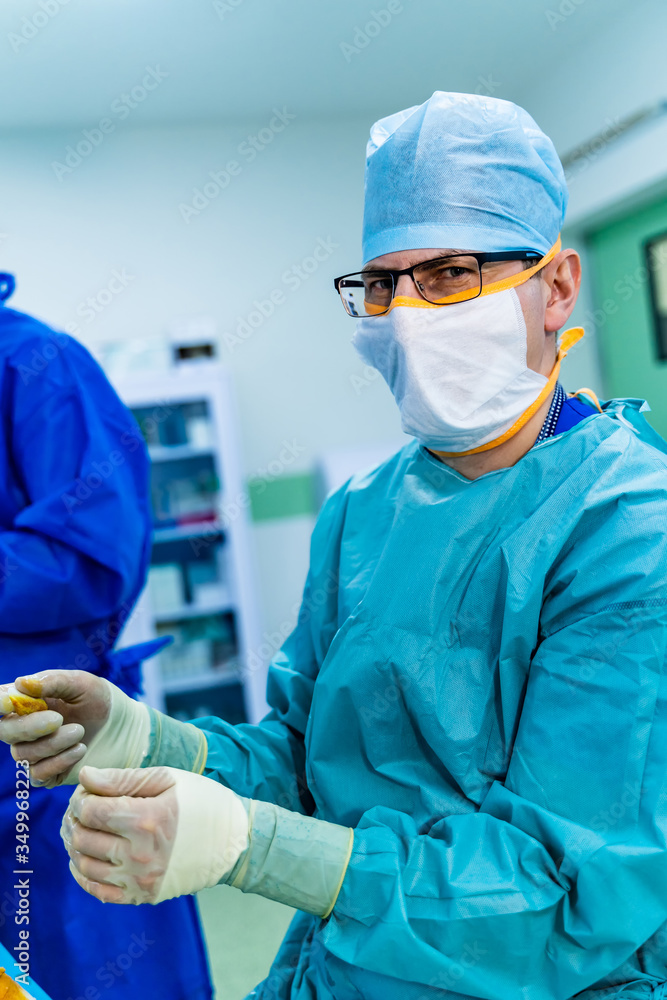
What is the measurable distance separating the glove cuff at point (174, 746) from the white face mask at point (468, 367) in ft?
1.70

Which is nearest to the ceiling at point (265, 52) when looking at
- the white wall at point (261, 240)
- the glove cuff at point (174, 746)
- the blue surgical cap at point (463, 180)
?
the white wall at point (261, 240)

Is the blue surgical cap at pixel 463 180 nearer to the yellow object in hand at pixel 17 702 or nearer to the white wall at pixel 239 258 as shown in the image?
the yellow object in hand at pixel 17 702

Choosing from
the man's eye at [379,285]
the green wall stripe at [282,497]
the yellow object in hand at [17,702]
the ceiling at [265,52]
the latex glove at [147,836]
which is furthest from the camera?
the green wall stripe at [282,497]

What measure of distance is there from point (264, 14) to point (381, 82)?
0.87 metres

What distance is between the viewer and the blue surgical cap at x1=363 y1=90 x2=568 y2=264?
951mm

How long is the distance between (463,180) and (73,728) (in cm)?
81

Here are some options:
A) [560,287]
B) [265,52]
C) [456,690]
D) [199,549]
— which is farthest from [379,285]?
[199,549]

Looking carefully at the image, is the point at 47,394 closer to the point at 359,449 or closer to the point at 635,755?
the point at 635,755

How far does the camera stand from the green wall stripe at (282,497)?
417 cm

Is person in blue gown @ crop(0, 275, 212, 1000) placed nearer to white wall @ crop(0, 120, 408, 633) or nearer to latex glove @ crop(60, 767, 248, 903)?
latex glove @ crop(60, 767, 248, 903)

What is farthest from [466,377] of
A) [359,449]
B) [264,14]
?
[359,449]

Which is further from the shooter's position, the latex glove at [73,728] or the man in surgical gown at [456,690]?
the latex glove at [73,728]

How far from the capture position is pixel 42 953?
120 centimetres

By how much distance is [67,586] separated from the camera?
4.12 ft
